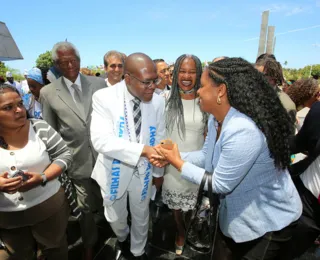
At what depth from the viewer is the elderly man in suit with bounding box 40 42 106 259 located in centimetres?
231

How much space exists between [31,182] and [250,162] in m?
1.54

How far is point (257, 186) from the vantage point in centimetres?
144

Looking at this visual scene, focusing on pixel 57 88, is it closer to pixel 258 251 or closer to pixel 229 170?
pixel 229 170

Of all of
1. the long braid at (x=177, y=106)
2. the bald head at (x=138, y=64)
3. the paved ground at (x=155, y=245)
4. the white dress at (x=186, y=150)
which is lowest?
the paved ground at (x=155, y=245)

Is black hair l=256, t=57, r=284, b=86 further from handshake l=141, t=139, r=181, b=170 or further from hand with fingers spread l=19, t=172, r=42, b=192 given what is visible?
hand with fingers spread l=19, t=172, r=42, b=192

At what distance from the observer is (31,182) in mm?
1618

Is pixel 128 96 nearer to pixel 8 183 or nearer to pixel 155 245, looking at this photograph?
pixel 8 183

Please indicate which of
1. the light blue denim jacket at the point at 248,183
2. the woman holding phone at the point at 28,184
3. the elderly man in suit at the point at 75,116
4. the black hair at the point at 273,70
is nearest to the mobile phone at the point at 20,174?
the woman holding phone at the point at 28,184

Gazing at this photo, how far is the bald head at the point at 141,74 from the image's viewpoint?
1898 millimetres

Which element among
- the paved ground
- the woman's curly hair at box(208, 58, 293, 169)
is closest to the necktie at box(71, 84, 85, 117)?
the woman's curly hair at box(208, 58, 293, 169)

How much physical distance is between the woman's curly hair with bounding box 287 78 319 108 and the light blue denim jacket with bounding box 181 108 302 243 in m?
1.88

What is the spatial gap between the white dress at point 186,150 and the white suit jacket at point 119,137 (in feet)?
1.10

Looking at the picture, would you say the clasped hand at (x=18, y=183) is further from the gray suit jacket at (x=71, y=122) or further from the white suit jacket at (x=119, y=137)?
the gray suit jacket at (x=71, y=122)

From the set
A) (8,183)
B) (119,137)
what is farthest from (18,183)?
(119,137)
